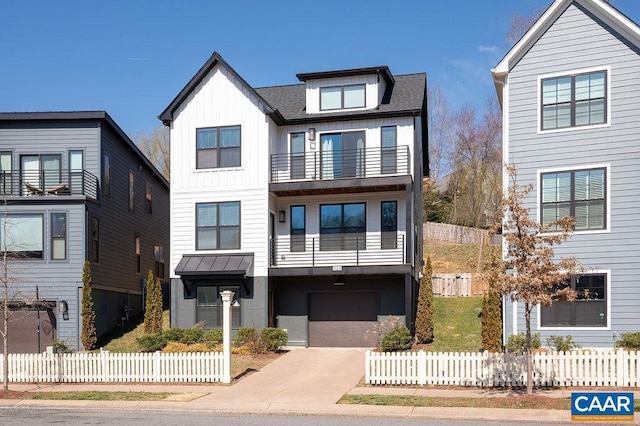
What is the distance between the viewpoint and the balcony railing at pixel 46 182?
29.1m

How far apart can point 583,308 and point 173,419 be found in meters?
13.2

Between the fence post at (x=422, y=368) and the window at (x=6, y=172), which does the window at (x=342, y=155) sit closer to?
the fence post at (x=422, y=368)

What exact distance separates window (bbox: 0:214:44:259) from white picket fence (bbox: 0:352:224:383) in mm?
7044

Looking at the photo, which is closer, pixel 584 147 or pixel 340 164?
pixel 584 147

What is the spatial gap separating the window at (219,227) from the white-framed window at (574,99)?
1214 cm

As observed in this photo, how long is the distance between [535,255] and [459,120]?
123ft

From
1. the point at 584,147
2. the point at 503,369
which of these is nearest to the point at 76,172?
the point at 503,369

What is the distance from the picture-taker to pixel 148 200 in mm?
38156

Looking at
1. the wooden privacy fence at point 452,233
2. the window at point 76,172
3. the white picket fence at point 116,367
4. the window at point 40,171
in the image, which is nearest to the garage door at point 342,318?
the white picket fence at point 116,367

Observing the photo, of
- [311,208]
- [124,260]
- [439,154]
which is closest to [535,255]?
[311,208]

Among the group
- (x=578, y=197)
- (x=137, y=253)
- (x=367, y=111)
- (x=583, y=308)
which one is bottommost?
(x=583, y=308)

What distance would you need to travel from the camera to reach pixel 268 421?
1573cm

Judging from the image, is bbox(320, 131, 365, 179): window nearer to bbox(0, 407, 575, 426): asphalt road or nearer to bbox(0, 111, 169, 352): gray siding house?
bbox(0, 111, 169, 352): gray siding house

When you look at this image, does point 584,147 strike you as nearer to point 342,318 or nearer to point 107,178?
point 342,318
